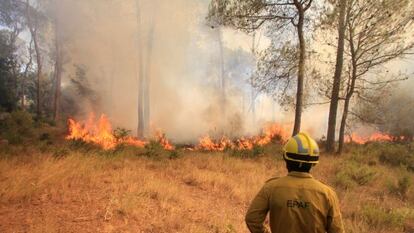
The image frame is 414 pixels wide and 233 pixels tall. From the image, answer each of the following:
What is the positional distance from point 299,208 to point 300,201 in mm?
55

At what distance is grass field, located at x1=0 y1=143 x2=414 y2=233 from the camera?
6.05 meters

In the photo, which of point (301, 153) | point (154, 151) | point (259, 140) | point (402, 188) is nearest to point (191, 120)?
point (259, 140)

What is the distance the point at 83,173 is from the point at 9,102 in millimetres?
24287

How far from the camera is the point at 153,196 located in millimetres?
7496

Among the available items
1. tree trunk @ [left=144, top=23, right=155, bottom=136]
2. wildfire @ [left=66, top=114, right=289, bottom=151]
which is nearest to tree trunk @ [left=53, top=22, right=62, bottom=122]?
tree trunk @ [left=144, top=23, right=155, bottom=136]

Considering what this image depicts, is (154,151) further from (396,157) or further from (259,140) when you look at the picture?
(396,157)

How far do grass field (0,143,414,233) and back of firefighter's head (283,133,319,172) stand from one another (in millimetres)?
3191

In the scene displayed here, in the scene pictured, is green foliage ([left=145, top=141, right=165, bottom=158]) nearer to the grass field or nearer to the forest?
the forest

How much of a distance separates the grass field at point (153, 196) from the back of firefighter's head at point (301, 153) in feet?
10.5

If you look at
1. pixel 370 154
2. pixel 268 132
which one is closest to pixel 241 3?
pixel 370 154

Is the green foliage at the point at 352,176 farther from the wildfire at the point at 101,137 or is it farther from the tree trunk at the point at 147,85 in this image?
the tree trunk at the point at 147,85

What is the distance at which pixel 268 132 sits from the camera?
22906 millimetres

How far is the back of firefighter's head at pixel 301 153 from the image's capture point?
3.04 metres

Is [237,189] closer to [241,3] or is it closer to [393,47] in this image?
[241,3]
